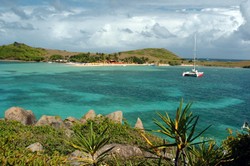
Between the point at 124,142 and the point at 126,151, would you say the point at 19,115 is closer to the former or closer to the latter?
the point at 124,142

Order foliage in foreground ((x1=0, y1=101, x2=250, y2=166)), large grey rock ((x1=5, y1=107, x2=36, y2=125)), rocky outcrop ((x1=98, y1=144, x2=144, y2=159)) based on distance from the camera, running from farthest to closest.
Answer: large grey rock ((x1=5, y1=107, x2=36, y2=125))
rocky outcrop ((x1=98, y1=144, x2=144, y2=159))
foliage in foreground ((x1=0, y1=101, x2=250, y2=166))

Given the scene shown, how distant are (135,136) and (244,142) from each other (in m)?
11.8

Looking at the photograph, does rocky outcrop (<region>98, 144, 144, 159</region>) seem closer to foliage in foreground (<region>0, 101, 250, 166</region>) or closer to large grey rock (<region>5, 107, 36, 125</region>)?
foliage in foreground (<region>0, 101, 250, 166</region>)

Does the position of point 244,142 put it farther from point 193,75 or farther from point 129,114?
point 193,75

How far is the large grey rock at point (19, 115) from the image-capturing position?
26.4 meters

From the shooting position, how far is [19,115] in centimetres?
2689

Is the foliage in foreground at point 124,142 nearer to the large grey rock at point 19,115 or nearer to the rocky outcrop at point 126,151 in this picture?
the rocky outcrop at point 126,151

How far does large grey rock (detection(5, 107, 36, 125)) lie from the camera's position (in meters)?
26.4

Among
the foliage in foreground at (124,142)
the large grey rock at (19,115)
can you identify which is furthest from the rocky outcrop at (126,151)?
the large grey rock at (19,115)

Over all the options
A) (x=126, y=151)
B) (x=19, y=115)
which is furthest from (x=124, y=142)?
(x=19, y=115)

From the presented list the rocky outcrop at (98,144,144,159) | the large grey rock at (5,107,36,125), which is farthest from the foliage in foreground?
the large grey rock at (5,107,36,125)

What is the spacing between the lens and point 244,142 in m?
9.46

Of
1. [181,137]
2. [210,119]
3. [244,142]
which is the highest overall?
[181,137]

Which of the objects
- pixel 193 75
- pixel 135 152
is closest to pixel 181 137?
pixel 135 152
